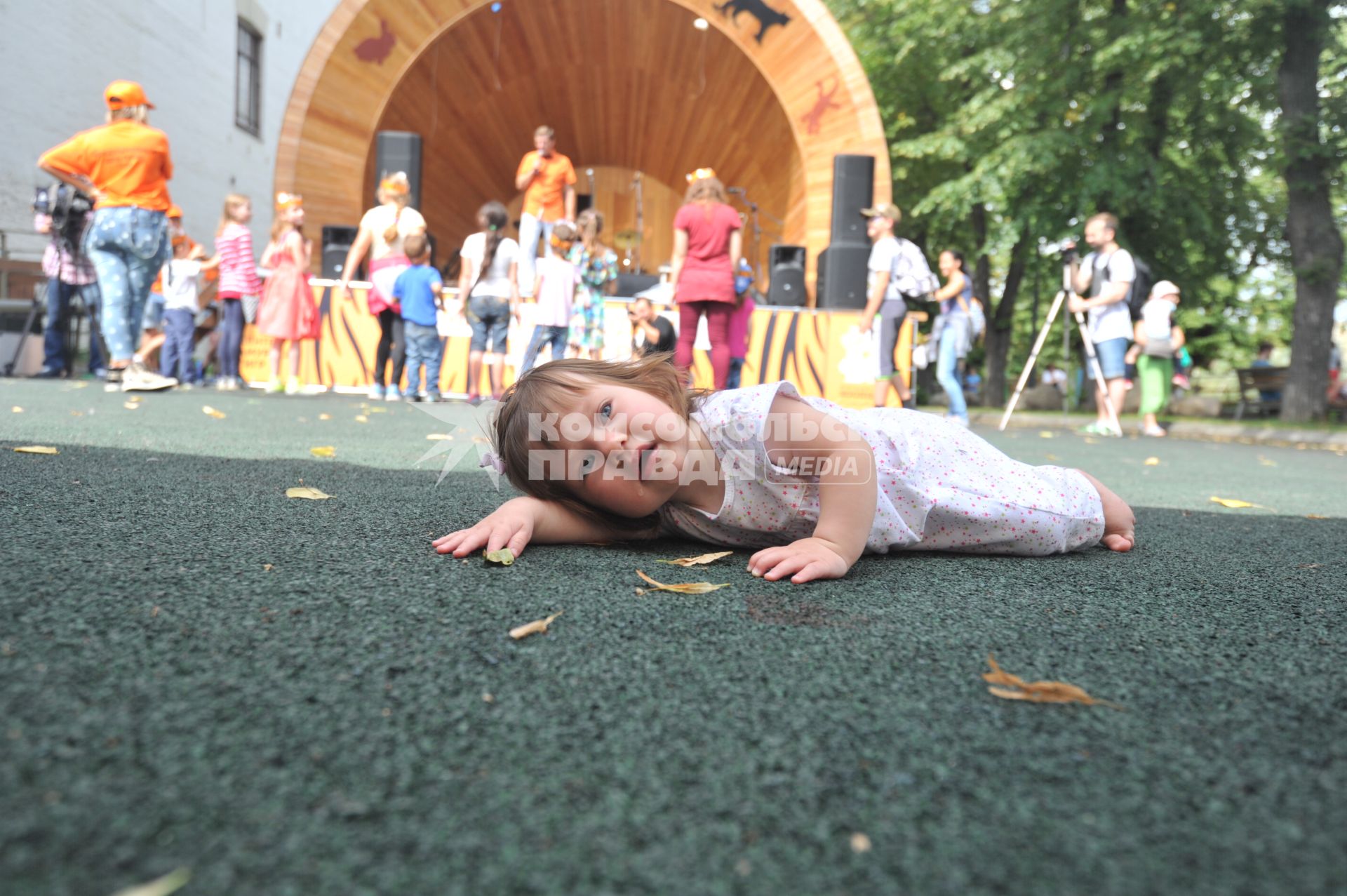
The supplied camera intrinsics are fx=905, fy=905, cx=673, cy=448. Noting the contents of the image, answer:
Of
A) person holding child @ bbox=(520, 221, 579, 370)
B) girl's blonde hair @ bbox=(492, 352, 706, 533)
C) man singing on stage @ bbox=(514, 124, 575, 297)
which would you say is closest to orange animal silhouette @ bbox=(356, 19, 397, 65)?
man singing on stage @ bbox=(514, 124, 575, 297)

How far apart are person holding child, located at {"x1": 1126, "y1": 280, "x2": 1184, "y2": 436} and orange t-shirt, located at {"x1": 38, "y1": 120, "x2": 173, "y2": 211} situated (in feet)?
25.8

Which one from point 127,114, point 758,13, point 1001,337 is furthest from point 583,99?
point 127,114

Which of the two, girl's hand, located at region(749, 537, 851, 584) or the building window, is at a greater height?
the building window

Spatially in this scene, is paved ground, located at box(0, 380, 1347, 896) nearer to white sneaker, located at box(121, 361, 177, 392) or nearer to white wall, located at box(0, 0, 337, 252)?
white sneaker, located at box(121, 361, 177, 392)

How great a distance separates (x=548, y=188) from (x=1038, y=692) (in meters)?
9.26

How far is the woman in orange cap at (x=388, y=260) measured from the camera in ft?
25.7

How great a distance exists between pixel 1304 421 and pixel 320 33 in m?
13.4

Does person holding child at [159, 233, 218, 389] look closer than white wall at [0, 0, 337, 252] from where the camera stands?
Yes

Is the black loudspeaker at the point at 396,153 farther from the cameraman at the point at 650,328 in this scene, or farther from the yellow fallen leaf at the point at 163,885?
the yellow fallen leaf at the point at 163,885

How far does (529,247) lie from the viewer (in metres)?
8.86

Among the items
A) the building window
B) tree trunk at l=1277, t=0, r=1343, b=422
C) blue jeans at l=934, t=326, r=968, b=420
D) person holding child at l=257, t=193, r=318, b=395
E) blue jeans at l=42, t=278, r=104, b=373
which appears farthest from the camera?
the building window

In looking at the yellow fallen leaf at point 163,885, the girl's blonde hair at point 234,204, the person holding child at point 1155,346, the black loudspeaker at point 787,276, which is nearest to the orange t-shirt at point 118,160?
the girl's blonde hair at point 234,204

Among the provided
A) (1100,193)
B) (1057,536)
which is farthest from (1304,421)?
(1057,536)

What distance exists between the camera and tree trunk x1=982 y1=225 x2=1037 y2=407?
17.7 meters
